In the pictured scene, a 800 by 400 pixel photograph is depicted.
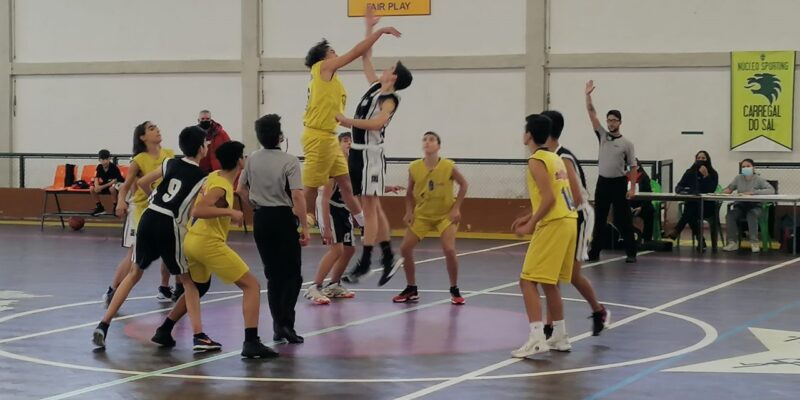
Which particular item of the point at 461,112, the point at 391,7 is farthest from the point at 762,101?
the point at 391,7

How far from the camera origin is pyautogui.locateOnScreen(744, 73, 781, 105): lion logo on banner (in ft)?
80.2

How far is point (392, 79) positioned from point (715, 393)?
522cm

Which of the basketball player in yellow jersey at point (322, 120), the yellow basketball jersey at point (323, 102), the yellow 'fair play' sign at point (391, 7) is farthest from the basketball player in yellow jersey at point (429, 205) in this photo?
the yellow 'fair play' sign at point (391, 7)

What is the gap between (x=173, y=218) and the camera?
35.3 ft

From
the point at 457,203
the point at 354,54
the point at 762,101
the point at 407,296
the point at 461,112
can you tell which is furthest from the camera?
the point at 461,112

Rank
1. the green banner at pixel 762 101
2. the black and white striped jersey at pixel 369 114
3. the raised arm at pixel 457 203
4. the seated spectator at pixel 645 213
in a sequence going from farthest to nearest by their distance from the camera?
the green banner at pixel 762 101, the seated spectator at pixel 645 213, the raised arm at pixel 457 203, the black and white striped jersey at pixel 369 114

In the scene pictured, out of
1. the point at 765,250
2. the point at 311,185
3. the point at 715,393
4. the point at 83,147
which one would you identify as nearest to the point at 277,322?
the point at 311,185

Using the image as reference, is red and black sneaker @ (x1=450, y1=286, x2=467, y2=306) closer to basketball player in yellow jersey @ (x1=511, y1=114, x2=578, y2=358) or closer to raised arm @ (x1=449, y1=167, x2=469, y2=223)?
raised arm @ (x1=449, y1=167, x2=469, y2=223)

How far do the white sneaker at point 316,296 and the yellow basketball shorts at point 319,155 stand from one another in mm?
1249

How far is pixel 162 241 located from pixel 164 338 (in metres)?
0.86

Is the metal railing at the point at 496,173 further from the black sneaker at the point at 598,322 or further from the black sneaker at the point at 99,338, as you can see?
the black sneaker at the point at 99,338

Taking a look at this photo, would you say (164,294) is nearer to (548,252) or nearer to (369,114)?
(369,114)

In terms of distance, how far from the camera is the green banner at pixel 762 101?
24.4m

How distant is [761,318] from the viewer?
41.6ft
